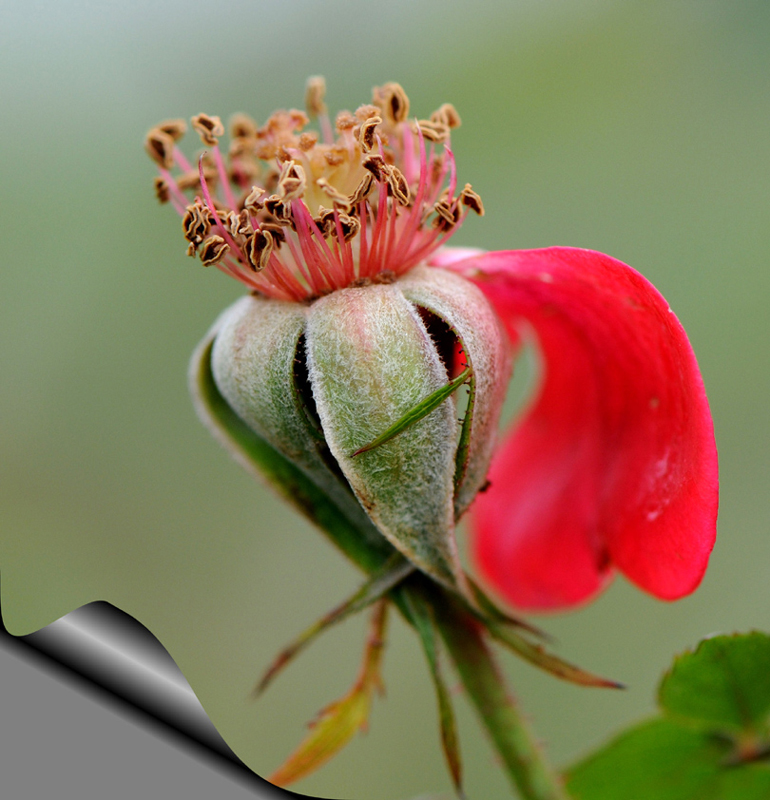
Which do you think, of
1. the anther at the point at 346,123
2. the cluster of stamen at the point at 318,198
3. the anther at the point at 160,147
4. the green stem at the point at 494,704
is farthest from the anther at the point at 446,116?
the green stem at the point at 494,704

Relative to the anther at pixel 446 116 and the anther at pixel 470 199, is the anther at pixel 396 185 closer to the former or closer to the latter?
the anther at pixel 470 199

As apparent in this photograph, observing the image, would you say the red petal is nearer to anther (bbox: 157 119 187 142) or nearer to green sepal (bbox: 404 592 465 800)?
green sepal (bbox: 404 592 465 800)

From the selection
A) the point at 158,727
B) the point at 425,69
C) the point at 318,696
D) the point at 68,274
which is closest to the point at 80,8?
the point at 68,274

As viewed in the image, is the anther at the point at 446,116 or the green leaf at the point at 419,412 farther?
the anther at the point at 446,116

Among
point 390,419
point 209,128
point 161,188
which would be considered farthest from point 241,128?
point 390,419

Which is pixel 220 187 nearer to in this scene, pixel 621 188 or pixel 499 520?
pixel 499 520

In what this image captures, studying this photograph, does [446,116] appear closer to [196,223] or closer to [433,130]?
[433,130]
